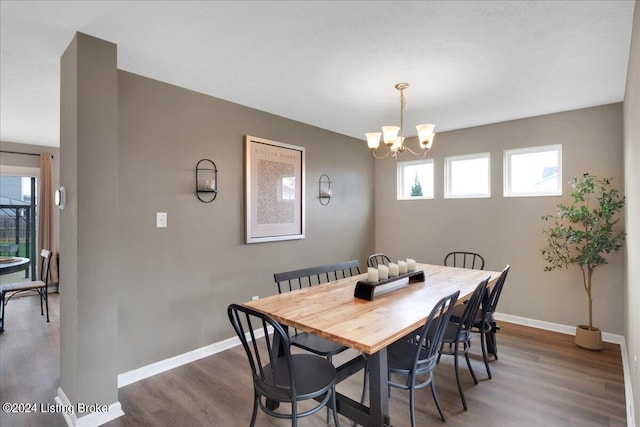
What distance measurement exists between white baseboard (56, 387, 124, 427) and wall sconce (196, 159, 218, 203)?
170 centimetres

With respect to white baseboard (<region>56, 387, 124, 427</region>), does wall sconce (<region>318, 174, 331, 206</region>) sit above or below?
above

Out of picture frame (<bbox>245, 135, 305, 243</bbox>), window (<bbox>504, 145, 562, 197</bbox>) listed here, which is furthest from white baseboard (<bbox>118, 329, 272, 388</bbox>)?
window (<bbox>504, 145, 562, 197</bbox>)

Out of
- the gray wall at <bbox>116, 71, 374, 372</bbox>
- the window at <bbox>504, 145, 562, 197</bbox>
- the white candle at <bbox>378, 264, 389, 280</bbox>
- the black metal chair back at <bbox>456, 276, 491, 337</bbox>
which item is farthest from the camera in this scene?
the window at <bbox>504, 145, 562, 197</bbox>

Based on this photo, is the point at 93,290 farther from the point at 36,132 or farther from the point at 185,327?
the point at 36,132

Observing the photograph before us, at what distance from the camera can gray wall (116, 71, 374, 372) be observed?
2549 millimetres

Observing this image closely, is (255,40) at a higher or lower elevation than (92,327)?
higher

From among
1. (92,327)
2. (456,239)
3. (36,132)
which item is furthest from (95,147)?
(456,239)

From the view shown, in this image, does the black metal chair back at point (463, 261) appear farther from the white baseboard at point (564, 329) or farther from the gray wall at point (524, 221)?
the white baseboard at point (564, 329)

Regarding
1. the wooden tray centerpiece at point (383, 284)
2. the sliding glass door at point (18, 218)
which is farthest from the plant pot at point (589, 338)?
the sliding glass door at point (18, 218)

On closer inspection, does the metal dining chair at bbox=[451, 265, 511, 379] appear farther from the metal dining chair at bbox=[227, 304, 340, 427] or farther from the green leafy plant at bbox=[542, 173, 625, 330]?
the metal dining chair at bbox=[227, 304, 340, 427]

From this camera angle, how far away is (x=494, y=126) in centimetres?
405

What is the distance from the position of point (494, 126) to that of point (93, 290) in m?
4.49

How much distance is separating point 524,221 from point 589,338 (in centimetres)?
135

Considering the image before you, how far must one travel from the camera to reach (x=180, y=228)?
2.86 metres
